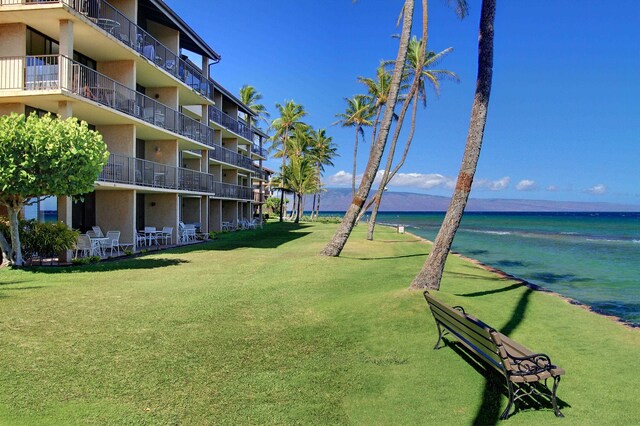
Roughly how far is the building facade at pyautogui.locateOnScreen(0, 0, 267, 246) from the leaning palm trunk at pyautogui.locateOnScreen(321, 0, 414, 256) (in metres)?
8.70

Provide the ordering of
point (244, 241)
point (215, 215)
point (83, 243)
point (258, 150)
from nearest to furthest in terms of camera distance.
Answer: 1. point (83, 243)
2. point (244, 241)
3. point (215, 215)
4. point (258, 150)

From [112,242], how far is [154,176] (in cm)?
494

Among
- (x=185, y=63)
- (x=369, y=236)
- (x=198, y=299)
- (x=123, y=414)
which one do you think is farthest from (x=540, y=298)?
(x=185, y=63)

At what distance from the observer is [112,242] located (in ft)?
55.2

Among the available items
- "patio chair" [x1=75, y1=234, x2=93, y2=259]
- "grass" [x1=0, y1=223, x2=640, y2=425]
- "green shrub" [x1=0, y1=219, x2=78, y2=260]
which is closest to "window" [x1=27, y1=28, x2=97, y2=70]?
"green shrub" [x1=0, y1=219, x2=78, y2=260]

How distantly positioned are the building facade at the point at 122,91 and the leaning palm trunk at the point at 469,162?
11.9 m

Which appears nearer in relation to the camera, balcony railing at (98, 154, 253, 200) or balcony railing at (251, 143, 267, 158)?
balcony railing at (98, 154, 253, 200)

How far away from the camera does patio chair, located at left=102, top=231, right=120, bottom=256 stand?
16647 millimetres

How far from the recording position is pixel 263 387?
205 inches

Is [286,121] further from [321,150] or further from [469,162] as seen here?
[469,162]

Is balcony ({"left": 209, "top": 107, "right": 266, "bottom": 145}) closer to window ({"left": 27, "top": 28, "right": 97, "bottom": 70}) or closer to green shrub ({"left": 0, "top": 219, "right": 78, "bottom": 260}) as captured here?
window ({"left": 27, "top": 28, "right": 97, "bottom": 70})

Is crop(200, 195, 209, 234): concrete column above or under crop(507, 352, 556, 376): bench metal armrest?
above

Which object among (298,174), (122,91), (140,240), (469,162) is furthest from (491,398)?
(298,174)

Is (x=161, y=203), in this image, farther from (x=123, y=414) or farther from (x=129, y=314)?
(x=123, y=414)
